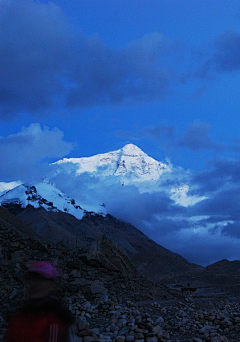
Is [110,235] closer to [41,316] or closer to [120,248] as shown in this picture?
[120,248]

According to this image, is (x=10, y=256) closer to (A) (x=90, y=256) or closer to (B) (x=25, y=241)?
(B) (x=25, y=241)

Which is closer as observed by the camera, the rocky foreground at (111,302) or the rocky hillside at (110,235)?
the rocky foreground at (111,302)

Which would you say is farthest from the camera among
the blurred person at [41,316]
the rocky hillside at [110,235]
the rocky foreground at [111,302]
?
the rocky hillside at [110,235]

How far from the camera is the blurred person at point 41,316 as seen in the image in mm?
3518

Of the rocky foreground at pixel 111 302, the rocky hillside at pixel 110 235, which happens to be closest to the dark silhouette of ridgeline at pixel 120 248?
the rocky hillside at pixel 110 235

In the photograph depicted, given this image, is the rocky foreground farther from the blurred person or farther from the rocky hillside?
the rocky hillside

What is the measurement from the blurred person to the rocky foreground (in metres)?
5.23

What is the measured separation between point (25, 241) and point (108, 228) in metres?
95.1

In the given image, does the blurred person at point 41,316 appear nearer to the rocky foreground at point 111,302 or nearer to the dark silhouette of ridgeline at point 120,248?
the rocky foreground at point 111,302

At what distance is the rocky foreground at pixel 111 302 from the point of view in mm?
10078

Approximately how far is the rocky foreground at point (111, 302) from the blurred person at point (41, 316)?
523 centimetres

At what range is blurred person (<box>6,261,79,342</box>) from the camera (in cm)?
352

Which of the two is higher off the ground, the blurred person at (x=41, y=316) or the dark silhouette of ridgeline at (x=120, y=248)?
the dark silhouette of ridgeline at (x=120, y=248)

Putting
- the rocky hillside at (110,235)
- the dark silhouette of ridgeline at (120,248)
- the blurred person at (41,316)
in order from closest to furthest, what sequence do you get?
the blurred person at (41,316)
the dark silhouette of ridgeline at (120,248)
the rocky hillside at (110,235)
